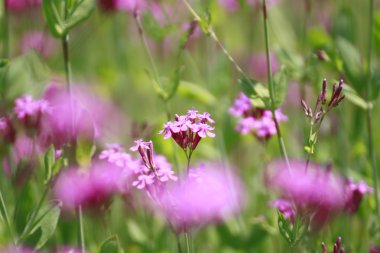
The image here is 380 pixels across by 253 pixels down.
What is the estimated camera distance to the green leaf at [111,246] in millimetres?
1343

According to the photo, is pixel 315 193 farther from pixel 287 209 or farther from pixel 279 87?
pixel 279 87

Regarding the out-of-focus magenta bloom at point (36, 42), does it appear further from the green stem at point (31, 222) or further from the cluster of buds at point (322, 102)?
the cluster of buds at point (322, 102)

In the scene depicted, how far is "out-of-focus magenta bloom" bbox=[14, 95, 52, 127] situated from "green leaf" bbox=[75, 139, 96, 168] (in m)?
0.16

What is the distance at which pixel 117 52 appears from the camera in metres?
2.66

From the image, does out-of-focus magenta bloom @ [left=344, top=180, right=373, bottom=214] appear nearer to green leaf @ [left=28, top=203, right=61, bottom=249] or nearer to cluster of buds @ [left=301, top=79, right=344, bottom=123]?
cluster of buds @ [left=301, top=79, right=344, bottom=123]

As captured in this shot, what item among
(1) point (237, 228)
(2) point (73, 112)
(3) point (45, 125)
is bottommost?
(1) point (237, 228)

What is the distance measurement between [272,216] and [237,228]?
0.23 meters

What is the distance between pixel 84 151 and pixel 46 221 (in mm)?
193

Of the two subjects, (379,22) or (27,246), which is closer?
(27,246)

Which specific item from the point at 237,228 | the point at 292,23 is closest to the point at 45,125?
the point at 237,228

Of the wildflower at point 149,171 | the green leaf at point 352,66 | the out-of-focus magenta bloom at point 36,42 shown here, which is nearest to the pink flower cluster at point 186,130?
the wildflower at point 149,171

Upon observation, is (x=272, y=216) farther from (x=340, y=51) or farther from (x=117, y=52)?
(x=117, y=52)

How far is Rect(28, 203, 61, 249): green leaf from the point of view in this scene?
4.62ft

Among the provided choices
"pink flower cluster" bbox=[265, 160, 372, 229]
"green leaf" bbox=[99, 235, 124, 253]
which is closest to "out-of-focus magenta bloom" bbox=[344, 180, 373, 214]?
"pink flower cluster" bbox=[265, 160, 372, 229]
